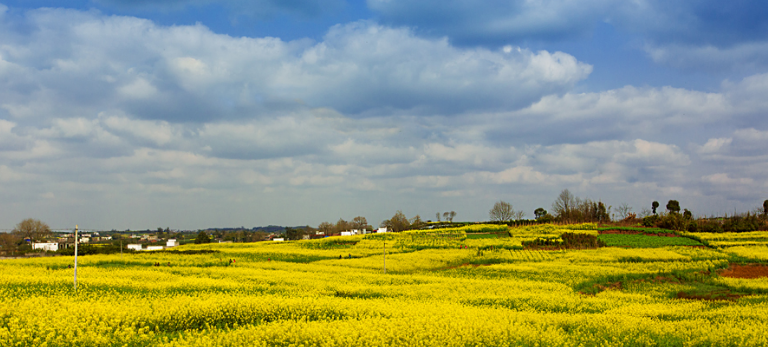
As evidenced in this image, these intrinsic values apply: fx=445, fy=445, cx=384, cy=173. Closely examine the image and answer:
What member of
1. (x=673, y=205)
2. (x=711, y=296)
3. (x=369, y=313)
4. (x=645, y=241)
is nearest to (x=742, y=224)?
(x=645, y=241)

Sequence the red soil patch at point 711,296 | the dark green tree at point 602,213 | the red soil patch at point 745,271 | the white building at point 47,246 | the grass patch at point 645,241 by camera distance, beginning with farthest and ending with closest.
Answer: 1. the dark green tree at point 602,213
2. the white building at point 47,246
3. the grass patch at point 645,241
4. the red soil patch at point 745,271
5. the red soil patch at point 711,296

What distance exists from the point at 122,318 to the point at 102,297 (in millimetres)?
5485

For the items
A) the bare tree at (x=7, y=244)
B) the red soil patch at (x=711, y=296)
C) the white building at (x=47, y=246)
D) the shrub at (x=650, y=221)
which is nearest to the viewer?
the red soil patch at (x=711, y=296)

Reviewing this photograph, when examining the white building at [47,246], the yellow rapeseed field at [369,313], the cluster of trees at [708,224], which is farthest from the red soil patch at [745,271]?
the white building at [47,246]

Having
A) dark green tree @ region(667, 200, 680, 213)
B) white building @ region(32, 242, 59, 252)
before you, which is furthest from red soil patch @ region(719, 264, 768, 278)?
dark green tree @ region(667, 200, 680, 213)

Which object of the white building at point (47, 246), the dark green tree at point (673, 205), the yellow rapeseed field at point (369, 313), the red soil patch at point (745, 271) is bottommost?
the red soil patch at point (745, 271)

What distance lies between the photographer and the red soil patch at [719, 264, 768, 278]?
133 feet

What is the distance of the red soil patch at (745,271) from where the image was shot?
40.5m

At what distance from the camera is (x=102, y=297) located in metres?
19.2

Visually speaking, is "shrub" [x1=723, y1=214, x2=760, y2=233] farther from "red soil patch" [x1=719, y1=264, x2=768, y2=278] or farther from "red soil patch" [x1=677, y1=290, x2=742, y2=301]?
"red soil patch" [x1=677, y1=290, x2=742, y2=301]

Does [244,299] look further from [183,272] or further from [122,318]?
[183,272]

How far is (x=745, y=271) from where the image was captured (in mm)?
43094

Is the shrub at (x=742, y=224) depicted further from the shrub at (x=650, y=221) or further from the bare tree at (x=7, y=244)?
the bare tree at (x=7, y=244)

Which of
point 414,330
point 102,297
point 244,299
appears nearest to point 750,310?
point 414,330
